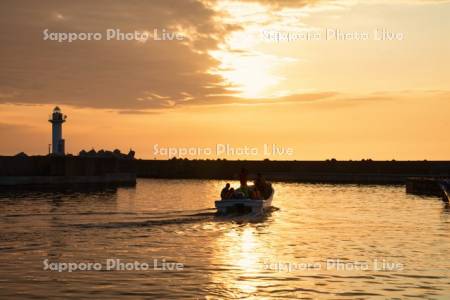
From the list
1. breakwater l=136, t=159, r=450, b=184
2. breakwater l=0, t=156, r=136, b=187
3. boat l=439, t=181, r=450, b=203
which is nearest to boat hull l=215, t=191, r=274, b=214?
boat l=439, t=181, r=450, b=203

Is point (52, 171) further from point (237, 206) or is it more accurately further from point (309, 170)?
point (309, 170)

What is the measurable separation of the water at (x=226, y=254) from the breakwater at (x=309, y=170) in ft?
290

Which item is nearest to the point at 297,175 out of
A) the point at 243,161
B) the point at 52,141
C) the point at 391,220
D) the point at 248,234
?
the point at 243,161

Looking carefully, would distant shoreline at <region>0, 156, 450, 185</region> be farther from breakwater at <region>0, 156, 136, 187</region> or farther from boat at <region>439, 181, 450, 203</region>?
boat at <region>439, 181, 450, 203</region>

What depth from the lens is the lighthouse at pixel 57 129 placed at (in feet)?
379

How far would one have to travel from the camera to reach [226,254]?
28953 mm

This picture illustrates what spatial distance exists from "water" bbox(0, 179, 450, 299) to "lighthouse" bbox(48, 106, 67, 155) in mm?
66950

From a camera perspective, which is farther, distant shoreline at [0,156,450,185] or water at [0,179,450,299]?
distant shoreline at [0,156,450,185]

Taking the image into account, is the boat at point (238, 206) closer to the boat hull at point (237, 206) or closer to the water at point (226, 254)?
the boat hull at point (237, 206)

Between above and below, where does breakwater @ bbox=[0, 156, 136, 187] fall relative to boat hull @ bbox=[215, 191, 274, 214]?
above

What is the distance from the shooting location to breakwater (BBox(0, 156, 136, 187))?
92438mm

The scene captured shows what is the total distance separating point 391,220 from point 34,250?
88.7 ft

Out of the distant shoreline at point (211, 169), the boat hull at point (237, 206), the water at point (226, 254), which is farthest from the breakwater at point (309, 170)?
the water at point (226, 254)

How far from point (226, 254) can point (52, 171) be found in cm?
7240
